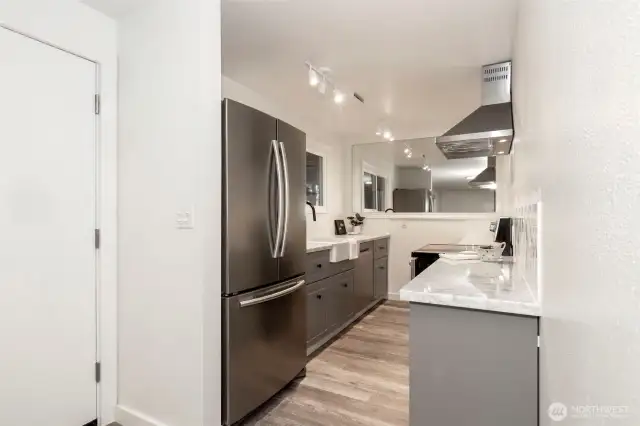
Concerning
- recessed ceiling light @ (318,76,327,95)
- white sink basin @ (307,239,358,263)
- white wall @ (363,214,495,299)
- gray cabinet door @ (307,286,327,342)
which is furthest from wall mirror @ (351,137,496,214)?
recessed ceiling light @ (318,76,327,95)

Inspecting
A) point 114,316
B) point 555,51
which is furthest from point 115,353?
point 555,51

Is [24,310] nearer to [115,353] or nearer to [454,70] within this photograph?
[115,353]

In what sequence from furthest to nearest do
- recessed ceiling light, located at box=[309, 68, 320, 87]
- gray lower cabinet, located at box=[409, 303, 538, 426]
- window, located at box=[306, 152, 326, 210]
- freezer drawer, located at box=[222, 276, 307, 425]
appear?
1. window, located at box=[306, 152, 326, 210]
2. recessed ceiling light, located at box=[309, 68, 320, 87]
3. freezer drawer, located at box=[222, 276, 307, 425]
4. gray lower cabinet, located at box=[409, 303, 538, 426]

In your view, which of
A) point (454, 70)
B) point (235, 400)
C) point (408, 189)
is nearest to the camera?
point (235, 400)

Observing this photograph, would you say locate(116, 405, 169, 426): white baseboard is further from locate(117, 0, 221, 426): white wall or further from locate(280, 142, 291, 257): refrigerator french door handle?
locate(280, 142, 291, 257): refrigerator french door handle

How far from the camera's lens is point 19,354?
5.38 ft

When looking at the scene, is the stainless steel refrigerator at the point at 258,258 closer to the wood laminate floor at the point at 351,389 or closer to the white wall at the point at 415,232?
the wood laminate floor at the point at 351,389

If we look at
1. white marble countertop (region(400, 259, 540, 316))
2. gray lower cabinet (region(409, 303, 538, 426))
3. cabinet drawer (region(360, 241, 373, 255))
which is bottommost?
gray lower cabinet (region(409, 303, 538, 426))

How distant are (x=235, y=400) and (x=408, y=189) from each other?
3906 millimetres

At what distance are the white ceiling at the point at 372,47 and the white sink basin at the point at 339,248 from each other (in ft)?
4.93

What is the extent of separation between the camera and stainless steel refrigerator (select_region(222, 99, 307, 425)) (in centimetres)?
185

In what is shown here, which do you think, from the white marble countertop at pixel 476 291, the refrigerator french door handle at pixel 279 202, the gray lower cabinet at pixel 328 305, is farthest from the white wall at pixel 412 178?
the refrigerator french door handle at pixel 279 202

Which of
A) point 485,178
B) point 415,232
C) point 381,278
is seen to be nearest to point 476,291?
point 485,178

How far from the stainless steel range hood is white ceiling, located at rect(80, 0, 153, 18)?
2057 millimetres
